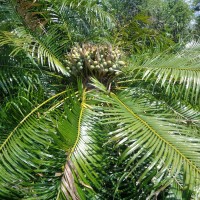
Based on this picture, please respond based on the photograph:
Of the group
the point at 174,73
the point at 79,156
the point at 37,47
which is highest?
the point at 37,47

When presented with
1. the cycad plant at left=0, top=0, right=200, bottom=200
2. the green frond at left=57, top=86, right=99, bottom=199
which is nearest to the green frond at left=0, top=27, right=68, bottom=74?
the cycad plant at left=0, top=0, right=200, bottom=200

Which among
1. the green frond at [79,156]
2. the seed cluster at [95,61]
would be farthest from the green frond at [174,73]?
the green frond at [79,156]

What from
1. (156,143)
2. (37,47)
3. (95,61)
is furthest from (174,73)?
(37,47)

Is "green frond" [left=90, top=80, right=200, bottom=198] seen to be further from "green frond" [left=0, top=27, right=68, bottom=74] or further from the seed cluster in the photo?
"green frond" [left=0, top=27, right=68, bottom=74]

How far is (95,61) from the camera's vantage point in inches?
95.5

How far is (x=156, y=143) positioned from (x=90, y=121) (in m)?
0.44

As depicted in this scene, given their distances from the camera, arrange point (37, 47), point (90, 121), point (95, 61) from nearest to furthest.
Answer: point (90, 121)
point (95, 61)
point (37, 47)

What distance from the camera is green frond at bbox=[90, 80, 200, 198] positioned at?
1.49 meters

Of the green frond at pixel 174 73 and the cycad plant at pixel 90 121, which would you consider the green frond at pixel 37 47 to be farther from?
the green frond at pixel 174 73

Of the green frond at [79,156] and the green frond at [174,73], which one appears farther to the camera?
the green frond at [174,73]

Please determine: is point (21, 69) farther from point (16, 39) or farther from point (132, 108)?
point (132, 108)

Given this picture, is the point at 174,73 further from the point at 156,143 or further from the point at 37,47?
the point at 37,47

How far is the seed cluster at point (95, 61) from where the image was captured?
95.9 inches

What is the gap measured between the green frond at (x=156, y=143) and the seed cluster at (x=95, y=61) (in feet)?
1.18
